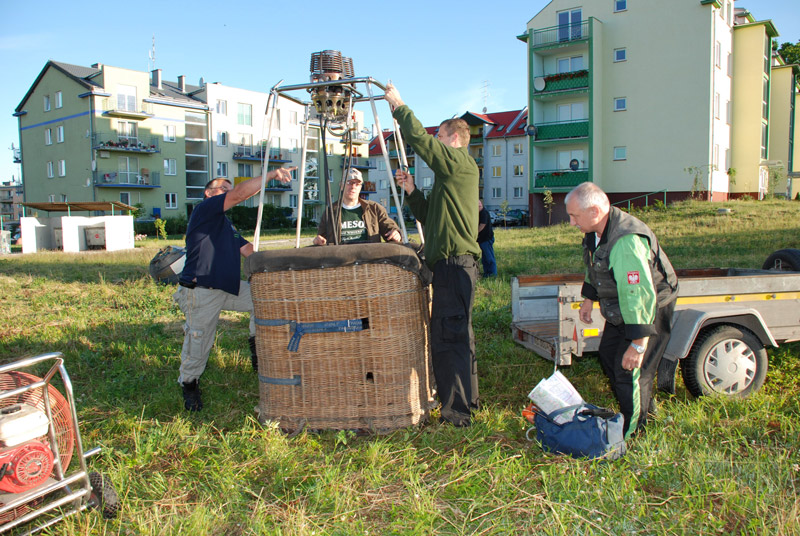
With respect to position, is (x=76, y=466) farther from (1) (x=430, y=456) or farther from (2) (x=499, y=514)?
(2) (x=499, y=514)

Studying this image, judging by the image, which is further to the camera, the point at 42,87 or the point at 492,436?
the point at 42,87

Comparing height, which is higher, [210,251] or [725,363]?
[210,251]

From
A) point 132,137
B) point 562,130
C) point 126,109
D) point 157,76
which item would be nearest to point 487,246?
point 562,130

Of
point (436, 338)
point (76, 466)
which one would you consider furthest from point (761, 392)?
point (76, 466)

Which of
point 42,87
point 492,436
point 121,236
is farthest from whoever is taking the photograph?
point 42,87

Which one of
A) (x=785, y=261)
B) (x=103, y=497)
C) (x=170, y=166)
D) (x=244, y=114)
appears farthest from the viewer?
(x=244, y=114)

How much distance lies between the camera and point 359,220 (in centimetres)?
603

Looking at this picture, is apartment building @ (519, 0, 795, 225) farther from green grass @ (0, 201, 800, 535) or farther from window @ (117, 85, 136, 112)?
window @ (117, 85, 136, 112)

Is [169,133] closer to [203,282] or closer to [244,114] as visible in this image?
[244,114]

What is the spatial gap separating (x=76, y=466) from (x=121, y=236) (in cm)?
2285

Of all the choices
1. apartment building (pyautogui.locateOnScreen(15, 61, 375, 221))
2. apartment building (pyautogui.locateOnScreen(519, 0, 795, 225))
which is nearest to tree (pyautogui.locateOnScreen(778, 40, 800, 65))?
apartment building (pyautogui.locateOnScreen(519, 0, 795, 225))

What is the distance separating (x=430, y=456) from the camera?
365cm

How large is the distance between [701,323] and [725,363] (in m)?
0.43

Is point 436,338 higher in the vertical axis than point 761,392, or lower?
higher
